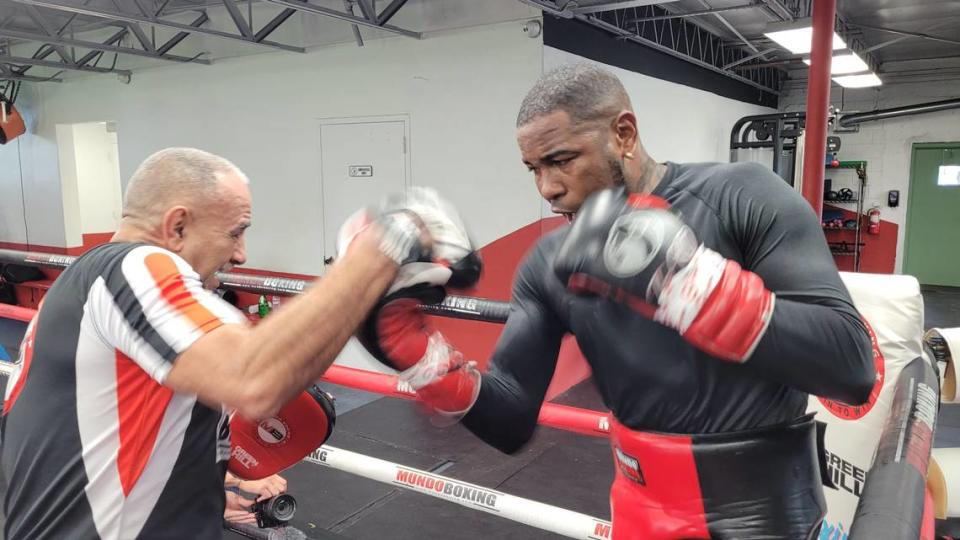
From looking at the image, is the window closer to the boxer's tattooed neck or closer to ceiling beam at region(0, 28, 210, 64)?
ceiling beam at region(0, 28, 210, 64)

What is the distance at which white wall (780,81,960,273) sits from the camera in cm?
933

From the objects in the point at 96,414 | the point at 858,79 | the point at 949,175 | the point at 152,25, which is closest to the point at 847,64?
the point at 858,79

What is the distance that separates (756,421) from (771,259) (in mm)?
270

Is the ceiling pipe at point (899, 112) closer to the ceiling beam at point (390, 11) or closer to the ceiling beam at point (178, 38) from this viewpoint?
the ceiling beam at point (390, 11)

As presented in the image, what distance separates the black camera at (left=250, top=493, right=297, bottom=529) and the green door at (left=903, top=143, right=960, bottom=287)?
10015 millimetres

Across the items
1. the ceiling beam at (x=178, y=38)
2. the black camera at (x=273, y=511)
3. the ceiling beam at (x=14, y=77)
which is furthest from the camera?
the ceiling beam at (x=14, y=77)

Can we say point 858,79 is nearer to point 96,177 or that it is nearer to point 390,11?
point 390,11

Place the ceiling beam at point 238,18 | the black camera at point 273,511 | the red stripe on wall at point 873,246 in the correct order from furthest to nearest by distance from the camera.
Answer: the red stripe on wall at point 873,246 < the ceiling beam at point 238,18 < the black camera at point 273,511

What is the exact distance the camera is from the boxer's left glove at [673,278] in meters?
0.85

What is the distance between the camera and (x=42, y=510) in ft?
3.73

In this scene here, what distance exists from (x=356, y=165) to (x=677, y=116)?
3.30 metres

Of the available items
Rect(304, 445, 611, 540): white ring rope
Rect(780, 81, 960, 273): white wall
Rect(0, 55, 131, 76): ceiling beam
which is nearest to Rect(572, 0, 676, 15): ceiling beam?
Rect(304, 445, 611, 540): white ring rope

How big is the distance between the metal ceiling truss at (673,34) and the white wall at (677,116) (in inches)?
11.0

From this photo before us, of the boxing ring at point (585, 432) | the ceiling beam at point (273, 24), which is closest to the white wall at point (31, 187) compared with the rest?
the ceiling beam at point (273, 24)
